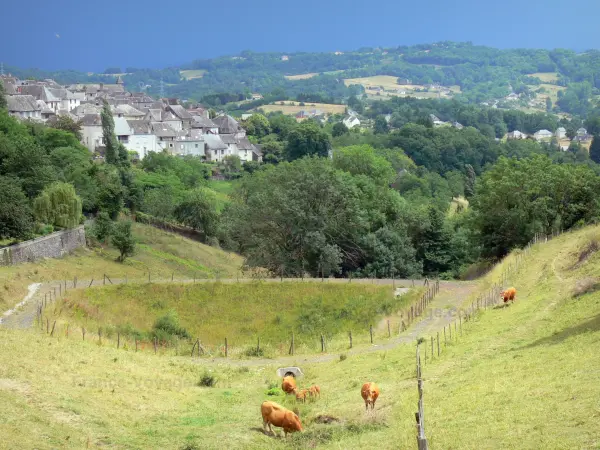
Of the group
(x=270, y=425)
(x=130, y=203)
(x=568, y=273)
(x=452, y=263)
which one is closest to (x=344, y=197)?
(x=452, y=263)

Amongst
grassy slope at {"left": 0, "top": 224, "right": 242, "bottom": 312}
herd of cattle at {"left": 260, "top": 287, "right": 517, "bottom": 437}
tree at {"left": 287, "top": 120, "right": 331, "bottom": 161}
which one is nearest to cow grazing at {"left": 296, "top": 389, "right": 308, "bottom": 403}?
herd of cattle at {"left": 260, "top": 287, "right": 517, "bottom": 437}

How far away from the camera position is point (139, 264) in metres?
55.1

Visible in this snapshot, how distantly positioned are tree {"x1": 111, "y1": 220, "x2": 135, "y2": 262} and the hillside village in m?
47.0

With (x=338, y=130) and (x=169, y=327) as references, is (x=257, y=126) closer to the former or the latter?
(x=338, y=130)

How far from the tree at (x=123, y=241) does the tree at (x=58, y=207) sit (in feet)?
8.48

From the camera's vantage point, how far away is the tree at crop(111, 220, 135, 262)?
5378 cm

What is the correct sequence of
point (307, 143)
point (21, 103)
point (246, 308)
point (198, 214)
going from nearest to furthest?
point (246, 308), point (198, 214), point (21, 103), point (307, 143)

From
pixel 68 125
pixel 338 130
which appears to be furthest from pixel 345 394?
pixel 338 130

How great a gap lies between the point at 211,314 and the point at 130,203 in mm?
36716

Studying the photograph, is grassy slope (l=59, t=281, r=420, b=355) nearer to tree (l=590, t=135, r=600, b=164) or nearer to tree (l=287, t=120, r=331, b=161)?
tree (l=287, t=120, r=331, b=161)

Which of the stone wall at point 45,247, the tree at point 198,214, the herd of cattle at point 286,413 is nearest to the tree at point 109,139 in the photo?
the tree at point 198,214

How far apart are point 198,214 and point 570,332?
52.2 m

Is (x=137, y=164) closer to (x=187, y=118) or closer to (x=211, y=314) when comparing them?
(x=187, y=118)

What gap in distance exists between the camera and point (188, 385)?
25.0m
